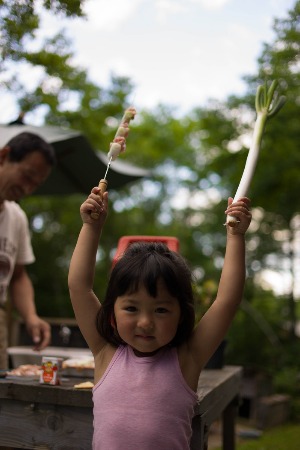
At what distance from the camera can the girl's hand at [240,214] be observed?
5.01 feet

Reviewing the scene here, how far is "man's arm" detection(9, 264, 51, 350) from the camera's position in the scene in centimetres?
283

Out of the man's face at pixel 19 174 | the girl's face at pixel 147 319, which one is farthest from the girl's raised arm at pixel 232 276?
the man's face at pixel 19 174

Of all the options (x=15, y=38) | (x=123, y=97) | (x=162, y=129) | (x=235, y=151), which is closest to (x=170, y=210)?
(x=162, y=129)

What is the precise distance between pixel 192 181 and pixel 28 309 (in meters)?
15.2

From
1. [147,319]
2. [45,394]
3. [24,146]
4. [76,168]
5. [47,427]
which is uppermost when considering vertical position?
[76,168]

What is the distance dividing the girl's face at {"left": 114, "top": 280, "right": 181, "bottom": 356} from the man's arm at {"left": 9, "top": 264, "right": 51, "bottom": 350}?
1.40 m

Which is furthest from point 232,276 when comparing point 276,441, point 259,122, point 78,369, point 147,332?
point 276,441

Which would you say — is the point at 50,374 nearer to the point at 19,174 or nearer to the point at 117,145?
the point at 117,145

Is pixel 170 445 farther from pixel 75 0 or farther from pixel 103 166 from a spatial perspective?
pixel 103 166

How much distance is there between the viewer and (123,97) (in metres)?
9.75

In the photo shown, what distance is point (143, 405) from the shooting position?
149 centimetres

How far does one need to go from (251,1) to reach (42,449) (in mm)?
3271

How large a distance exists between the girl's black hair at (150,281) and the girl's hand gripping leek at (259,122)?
266 millimetres

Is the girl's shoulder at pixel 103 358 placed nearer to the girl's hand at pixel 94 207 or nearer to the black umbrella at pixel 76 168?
the girl's hand at pixel 94 207
